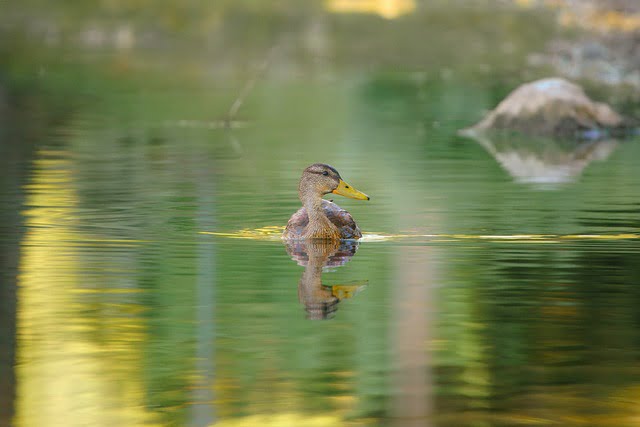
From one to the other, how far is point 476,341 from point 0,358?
9.86 ft

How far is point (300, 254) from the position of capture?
608 inches

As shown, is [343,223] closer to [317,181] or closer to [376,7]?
[317,181]

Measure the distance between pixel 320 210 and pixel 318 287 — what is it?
114 inches

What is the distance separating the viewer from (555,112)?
30.9 meters

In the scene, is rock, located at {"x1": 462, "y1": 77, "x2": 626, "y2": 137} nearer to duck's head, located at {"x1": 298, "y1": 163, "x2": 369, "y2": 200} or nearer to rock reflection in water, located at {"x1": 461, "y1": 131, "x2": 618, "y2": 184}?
rock reflection in water, located at {"x1": 461, "y1": 131, "x2": 618, "y2": 184}

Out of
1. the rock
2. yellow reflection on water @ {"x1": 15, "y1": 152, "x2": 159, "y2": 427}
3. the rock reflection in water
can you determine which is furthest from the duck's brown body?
the rock

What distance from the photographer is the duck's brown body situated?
1617cm

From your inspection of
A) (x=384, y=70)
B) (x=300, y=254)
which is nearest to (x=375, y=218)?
(x=300, y=254)

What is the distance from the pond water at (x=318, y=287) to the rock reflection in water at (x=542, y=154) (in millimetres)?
91

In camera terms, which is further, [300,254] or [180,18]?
[180,18]

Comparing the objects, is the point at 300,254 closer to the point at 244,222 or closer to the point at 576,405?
the point at 244,222

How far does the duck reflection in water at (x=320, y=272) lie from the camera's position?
1247cm

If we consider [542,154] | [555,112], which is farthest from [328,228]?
[555,112]

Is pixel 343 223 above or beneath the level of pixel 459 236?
above
